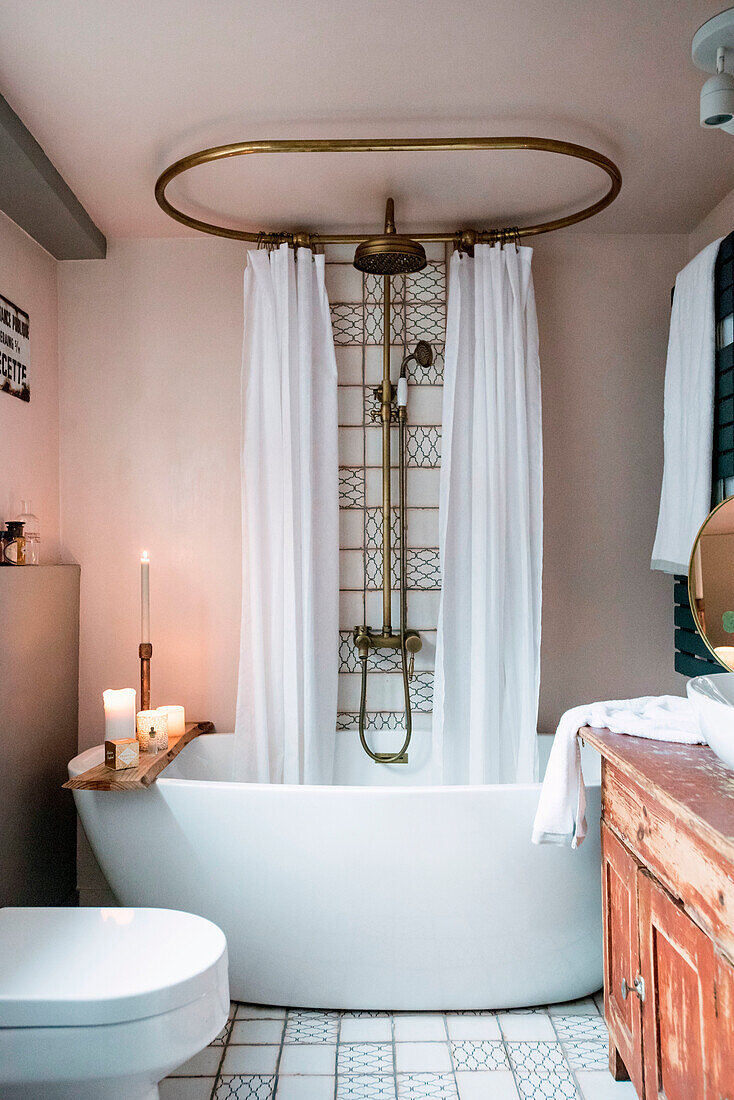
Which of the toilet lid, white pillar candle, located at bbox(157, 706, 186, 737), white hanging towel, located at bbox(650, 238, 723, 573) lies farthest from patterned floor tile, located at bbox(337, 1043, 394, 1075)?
white hanging towel, located at bbox(650, 238, 723, 573)

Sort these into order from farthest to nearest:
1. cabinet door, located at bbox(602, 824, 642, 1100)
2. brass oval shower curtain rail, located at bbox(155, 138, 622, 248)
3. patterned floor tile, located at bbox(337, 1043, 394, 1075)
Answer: brass oval shower curtain rail, located at bbox(155, 138, 622, 248)
patterned floor tile, located at bbox(337, 1043, 394, 1075)
cabinet door, located at bbox(602, 824, 642, 1100)

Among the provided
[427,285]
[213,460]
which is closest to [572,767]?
[213,460]

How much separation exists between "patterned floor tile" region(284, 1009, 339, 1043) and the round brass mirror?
1.33 m

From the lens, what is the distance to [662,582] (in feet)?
9.78

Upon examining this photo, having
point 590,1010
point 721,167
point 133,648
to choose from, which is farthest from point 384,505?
point 590,1010

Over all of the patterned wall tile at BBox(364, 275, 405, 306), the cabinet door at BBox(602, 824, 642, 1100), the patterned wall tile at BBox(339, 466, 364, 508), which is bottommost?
the cabinet door at BBox(602, 824, 642, 1100)

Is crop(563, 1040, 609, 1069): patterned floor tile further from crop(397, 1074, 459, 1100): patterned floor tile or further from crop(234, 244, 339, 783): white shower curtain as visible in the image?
crop(234, 244, 339, 783): white shower curtain

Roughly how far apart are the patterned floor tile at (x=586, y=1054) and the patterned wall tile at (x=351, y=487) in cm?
173

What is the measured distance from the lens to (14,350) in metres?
2.57

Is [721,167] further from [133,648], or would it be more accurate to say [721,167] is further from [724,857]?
[133,648]

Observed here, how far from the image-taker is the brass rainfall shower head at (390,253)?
93.6 inches

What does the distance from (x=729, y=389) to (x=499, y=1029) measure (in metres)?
1.77

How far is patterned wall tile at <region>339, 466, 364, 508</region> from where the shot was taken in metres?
2.98

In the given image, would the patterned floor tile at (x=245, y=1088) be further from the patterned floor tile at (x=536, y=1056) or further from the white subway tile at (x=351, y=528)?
the white subway tile at (x=351, y=528)
